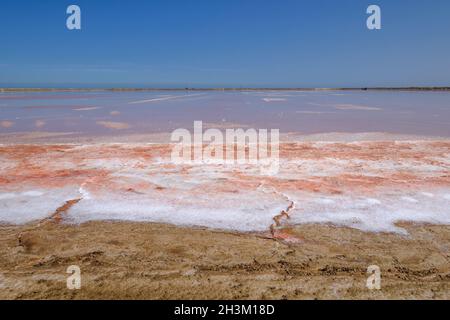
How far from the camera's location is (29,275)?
191cm

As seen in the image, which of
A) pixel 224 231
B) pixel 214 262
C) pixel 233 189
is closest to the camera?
pixel 214 262

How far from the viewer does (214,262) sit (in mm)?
2066

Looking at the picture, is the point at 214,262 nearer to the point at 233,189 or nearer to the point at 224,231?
the point at 224,231

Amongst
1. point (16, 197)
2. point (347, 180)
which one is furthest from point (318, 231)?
point (16, 197)

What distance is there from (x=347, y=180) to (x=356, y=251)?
160 cm

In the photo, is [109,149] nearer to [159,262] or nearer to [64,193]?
[64,193]

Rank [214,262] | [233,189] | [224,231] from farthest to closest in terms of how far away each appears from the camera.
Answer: [233,189] → [224,231] → [214,262]

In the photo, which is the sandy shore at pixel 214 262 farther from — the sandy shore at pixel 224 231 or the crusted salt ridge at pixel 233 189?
the crusted salt ridge at pixel 233 189

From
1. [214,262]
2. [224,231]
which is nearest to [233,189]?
[224,231]

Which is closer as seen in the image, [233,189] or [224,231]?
[224,231]

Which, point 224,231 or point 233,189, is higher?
point 233,189

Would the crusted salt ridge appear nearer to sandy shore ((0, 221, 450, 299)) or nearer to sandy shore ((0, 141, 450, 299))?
sandy shore ((0, 141, 450, 299))

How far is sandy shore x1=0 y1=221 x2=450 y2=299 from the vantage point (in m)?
1.79

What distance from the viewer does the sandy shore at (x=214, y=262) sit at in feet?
5.88
